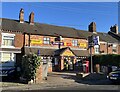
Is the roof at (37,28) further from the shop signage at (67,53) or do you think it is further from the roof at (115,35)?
the roof at (115,35)

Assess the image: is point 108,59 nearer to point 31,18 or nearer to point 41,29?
point 41,29

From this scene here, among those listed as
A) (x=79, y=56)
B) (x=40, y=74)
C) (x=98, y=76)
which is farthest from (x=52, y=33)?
(x=40, y=74)

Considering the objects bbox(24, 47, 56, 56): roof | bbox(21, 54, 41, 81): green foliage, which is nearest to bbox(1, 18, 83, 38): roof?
bbox(24, 47, 56, 56): roof

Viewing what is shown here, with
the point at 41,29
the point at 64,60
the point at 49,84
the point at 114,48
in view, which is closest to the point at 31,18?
the point at 41,29

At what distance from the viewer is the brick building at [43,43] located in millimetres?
33625

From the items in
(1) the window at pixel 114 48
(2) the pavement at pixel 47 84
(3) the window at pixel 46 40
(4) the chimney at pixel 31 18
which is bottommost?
(2) the pavement at pixel 47 84

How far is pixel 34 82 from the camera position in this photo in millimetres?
17781

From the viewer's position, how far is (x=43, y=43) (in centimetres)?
3688

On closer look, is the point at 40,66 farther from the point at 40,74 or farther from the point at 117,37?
the point at 117,37

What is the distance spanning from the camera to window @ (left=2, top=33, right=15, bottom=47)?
3354 centimetres

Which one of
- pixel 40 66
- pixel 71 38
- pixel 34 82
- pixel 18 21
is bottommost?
pixel 34 82

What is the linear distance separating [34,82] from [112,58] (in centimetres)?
1498

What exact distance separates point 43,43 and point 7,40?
6.06m

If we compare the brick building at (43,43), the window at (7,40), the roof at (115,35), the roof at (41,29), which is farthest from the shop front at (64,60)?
the roof at (115,35)
